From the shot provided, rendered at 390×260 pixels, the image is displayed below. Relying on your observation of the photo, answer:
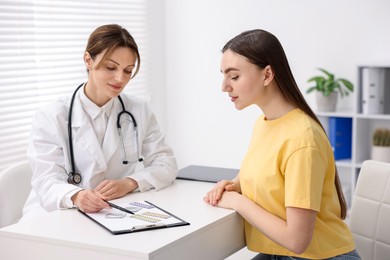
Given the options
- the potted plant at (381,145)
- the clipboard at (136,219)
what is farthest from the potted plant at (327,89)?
the clipboard at (136,219)

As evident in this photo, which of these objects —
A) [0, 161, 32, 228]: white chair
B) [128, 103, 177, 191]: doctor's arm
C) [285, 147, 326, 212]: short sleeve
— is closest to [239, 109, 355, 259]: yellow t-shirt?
[285, 147, 326, 212]: short sleeve

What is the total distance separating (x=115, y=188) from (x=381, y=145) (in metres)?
2.36

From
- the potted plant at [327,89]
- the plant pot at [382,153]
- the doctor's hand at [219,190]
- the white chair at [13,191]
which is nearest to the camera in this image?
the doctor's hand at [219,190]

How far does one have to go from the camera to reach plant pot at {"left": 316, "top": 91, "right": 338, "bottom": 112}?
4207mm

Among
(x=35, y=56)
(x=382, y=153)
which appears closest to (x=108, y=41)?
(x=35, y=56)

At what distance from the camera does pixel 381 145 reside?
13.3ft

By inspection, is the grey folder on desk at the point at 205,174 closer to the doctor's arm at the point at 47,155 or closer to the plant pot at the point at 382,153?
the doctor's arm at the point at 47,155

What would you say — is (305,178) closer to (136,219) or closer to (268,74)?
(268,74)

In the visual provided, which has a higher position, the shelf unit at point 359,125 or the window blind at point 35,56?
the window blind at point 35,56

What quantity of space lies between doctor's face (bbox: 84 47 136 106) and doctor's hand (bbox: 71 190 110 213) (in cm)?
45

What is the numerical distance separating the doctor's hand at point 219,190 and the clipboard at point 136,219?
18 centimetres

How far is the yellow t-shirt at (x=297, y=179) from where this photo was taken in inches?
71.2

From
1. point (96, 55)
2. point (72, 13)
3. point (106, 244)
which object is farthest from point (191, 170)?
point (72, 13)

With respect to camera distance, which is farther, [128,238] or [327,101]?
[327,101]
